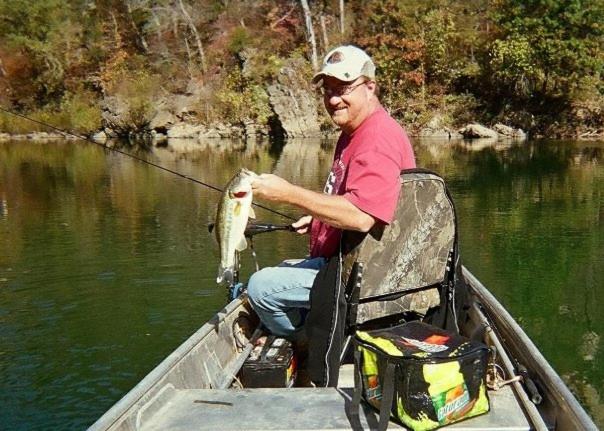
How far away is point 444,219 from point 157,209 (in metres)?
12.3

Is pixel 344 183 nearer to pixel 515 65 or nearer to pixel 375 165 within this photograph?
pixel 375 165

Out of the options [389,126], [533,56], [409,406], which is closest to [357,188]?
[389,126]

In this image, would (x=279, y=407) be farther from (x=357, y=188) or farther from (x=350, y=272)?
(x=357, y=188)

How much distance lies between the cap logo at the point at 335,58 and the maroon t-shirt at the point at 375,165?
36 centimetres

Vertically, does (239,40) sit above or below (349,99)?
above

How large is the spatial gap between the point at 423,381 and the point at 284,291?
1.42m

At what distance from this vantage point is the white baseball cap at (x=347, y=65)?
3.66m

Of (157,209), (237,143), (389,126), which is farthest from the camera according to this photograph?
(237,143)

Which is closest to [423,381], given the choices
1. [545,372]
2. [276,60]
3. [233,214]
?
[545,372]

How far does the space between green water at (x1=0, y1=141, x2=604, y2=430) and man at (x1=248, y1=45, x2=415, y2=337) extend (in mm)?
2375

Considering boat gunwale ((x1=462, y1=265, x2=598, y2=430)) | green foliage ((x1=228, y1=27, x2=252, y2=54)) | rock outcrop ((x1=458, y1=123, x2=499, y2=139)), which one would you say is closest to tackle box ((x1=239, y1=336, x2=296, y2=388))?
boat gunwale ((x1=462, y1=265, x2=598, y2=430))

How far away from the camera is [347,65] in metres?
3.66

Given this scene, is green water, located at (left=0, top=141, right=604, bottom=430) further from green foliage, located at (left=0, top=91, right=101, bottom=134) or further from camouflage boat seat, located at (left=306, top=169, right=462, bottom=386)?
green foliage, located at (left=0, top=91, right=101, bottom=134)

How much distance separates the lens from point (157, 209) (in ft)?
50.9
